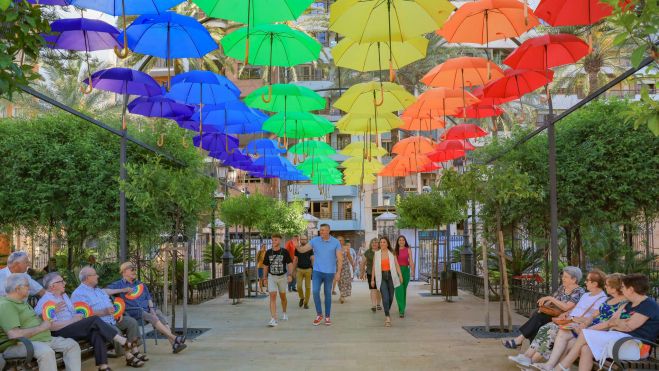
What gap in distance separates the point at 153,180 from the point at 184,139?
13.7ft

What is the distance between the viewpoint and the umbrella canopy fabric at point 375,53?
41.3 feet

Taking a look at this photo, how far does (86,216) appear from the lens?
14.1 m

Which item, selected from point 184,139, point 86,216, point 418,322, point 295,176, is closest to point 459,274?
point 295,176

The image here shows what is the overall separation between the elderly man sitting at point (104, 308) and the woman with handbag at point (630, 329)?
5.77 metres

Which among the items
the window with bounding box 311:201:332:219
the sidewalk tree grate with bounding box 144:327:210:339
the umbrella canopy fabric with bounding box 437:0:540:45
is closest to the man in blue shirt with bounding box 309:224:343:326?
the sidewalk tree grate with bounding box 144:327:210:339

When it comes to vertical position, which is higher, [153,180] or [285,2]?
[285,2]

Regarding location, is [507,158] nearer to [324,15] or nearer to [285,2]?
[285,2]

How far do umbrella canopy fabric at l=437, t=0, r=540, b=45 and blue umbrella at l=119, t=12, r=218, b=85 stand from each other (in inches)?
168

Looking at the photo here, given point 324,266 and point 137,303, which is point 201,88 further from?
point 137,303

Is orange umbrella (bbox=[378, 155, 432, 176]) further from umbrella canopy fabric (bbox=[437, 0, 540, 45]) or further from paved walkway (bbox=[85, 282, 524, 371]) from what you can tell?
umbrella canopy fabric (bbox=[437, 0, 540, 45])

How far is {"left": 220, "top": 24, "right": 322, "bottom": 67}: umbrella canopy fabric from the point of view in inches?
494

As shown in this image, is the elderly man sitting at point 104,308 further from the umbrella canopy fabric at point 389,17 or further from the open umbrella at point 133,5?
the umbrella canopy fabric at point 389,17

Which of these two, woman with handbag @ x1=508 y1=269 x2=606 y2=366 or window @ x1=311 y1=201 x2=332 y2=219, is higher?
window @ x1=311 y1=201 x2=332 y2=219

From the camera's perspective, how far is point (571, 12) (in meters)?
9.42
